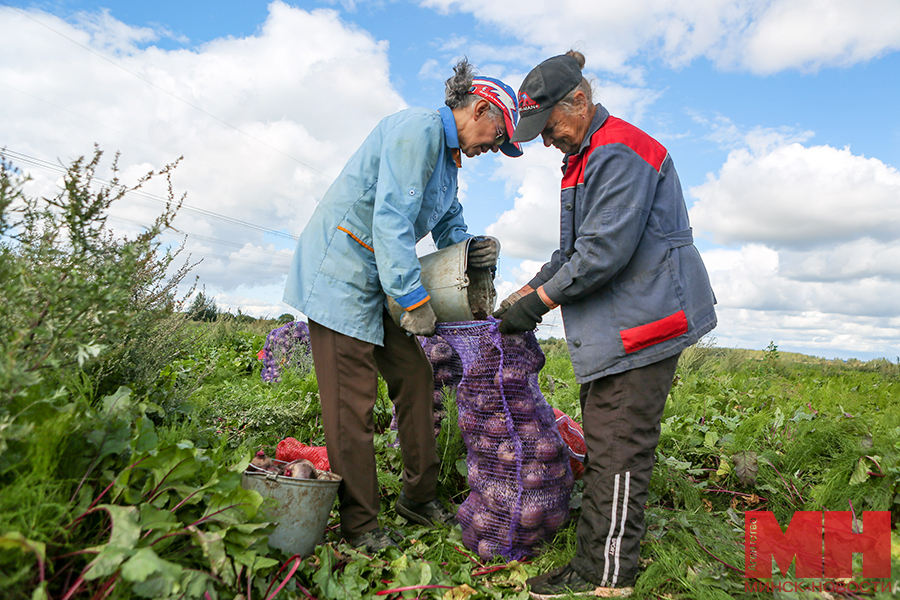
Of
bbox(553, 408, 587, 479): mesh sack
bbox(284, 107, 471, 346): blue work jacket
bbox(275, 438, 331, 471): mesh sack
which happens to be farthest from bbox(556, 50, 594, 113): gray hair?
bbox(275, 438, 331, 471): mesh sack

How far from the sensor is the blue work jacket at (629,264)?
238 centimetres

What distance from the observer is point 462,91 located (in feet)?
9.21

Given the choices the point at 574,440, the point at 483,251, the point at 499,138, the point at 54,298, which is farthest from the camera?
the point at 574,440

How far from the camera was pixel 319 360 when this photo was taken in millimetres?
2824

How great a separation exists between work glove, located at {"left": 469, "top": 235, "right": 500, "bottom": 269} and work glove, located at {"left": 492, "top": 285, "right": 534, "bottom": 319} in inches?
8.4

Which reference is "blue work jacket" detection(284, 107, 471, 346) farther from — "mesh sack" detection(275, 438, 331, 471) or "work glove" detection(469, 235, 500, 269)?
"mesh sack" detection(275, 438, 331, 471)

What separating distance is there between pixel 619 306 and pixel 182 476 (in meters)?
1.90

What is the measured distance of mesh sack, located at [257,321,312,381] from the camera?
6465mm

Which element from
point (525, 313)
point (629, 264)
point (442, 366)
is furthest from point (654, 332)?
point (442, 366)

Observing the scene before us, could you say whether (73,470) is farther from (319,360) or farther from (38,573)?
(319,360)

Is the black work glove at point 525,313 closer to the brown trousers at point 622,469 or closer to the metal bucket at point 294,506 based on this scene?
the brown trousers at point 622,469
